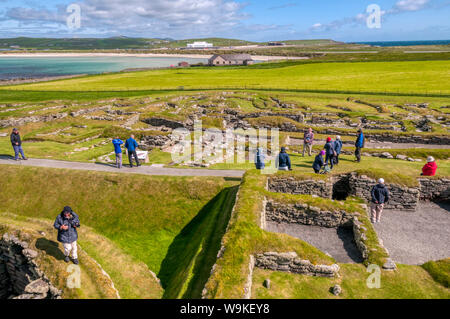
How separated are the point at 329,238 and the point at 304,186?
12.5 ft

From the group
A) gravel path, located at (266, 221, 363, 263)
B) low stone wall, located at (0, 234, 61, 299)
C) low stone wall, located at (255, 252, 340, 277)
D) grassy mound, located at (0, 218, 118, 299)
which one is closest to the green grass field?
gravel path, located at (266, 221, 363, 263)

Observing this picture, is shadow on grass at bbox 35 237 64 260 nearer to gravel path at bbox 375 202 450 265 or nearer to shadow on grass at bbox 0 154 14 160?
shadow on grass at bbox 0 154 14 160

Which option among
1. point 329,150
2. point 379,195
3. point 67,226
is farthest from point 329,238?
point 67,226

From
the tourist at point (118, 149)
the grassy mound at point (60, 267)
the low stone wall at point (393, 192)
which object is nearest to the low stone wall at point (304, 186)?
the low stone wall at point (393, 192)

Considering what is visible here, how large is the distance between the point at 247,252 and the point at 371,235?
6519 mm

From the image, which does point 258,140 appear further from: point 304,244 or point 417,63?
point 417,63

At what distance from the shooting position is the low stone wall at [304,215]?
15242mm

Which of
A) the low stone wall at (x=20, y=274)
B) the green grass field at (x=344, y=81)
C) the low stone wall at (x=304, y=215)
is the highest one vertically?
the green grass field at (x=344, y=81)

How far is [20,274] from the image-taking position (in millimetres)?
14094

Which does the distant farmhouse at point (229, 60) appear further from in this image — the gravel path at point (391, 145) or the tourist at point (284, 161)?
the tourist at point (284, 161)

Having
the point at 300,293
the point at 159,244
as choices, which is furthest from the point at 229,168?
the point at 300,293

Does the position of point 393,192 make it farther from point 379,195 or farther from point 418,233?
point 379,195

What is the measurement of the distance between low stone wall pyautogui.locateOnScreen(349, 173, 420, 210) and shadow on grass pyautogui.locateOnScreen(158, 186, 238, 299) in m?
7.89

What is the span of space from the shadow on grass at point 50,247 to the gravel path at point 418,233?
16017 mm
